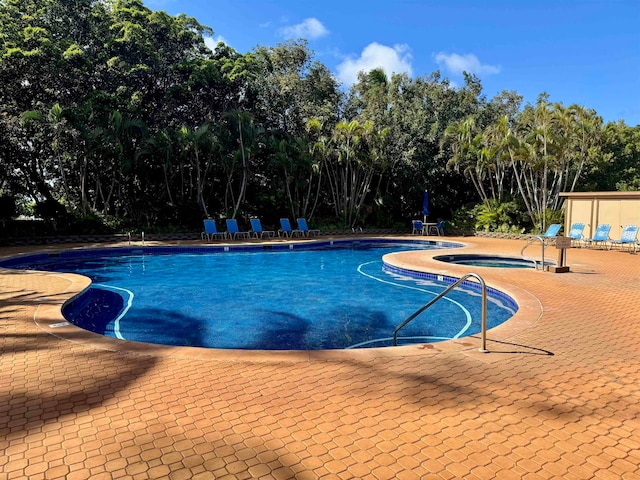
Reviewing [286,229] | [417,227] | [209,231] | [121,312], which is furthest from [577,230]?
[121,312]

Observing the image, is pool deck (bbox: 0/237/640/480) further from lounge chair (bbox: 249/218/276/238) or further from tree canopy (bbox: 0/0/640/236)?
tree canopy (bbox: 0/0/640/236)

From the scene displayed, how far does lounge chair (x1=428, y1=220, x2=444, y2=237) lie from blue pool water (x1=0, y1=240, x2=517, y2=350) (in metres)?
7.89

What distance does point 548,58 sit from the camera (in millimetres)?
21828

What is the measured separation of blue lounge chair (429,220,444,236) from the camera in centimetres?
2045

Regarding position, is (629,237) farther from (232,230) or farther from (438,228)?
(232,230)

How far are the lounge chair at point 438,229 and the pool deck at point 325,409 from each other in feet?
50.0

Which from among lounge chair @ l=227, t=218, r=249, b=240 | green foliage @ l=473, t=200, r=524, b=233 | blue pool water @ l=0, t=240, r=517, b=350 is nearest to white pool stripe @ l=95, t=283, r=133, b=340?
blue pool water @ l=0, t=240, r=517, b=350

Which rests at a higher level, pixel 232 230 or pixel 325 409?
pixel 232 230

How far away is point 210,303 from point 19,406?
16.5 feet

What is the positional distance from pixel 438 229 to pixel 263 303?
1412cm

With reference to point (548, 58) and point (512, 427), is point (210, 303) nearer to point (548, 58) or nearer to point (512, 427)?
point (512, 427)

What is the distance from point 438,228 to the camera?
20.5 m

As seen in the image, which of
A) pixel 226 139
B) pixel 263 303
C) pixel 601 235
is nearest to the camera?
pixel 263 303

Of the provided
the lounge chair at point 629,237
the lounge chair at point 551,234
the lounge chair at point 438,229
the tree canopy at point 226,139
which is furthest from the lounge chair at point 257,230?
the lounge chair at point 629,237
